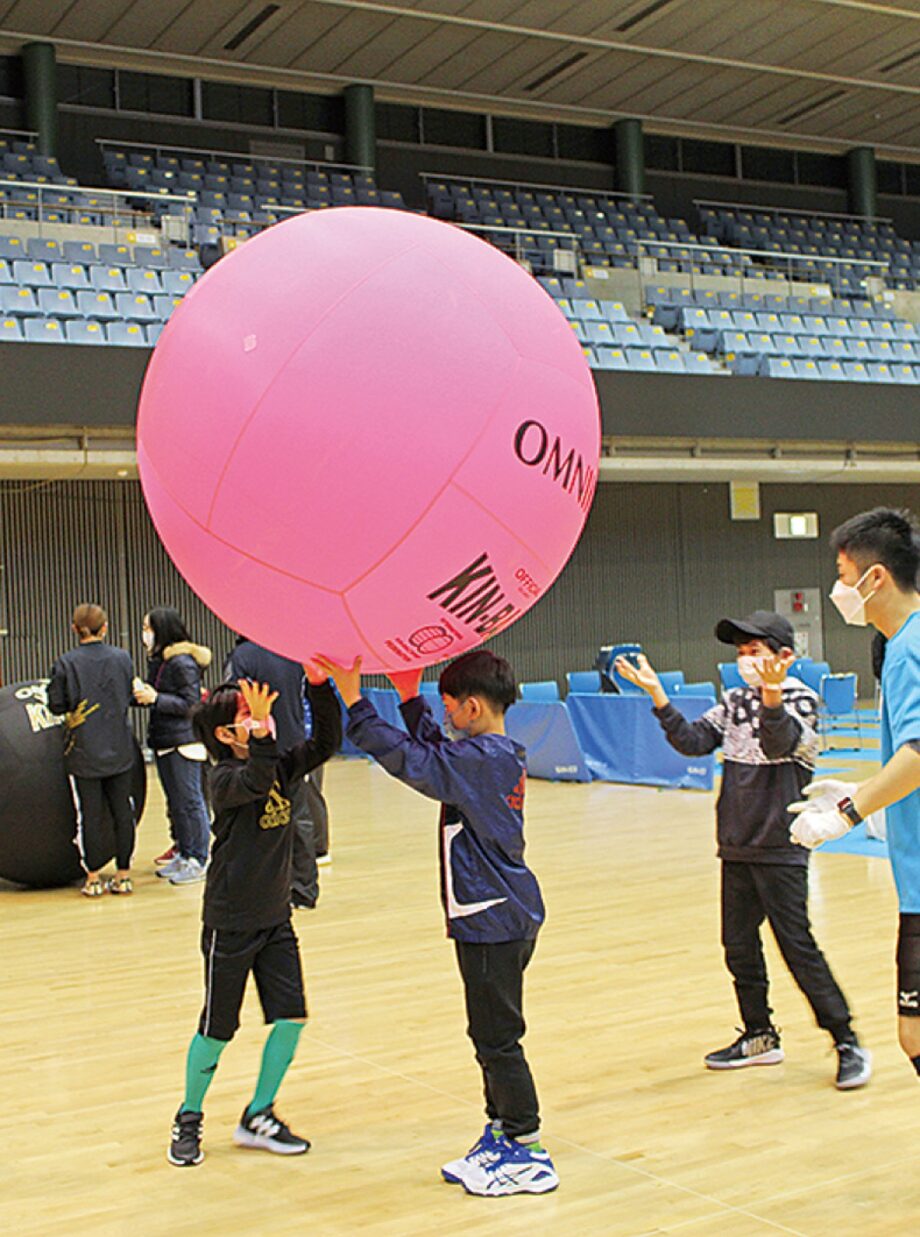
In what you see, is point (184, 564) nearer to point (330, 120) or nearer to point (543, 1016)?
point (543, 1016)

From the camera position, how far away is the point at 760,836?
4.26 meters

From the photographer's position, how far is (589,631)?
1853 cm

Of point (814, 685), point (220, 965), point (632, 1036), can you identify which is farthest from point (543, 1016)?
point (814, 685)

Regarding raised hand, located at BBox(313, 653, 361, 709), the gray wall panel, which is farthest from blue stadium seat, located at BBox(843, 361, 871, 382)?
raised hand, located at BBox(313, 653, 361, 709)

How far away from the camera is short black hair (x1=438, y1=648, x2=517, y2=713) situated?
344 cm

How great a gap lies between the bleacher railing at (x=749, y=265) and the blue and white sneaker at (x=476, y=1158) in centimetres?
1484

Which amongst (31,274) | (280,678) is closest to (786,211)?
(31,274)

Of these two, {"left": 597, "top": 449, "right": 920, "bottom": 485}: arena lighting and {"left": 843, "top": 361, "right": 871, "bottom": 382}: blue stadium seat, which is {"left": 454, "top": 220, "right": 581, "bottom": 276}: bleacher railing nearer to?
{"left": 597, "top": 449, "right": 920, "bottom": 485}: arena lighting

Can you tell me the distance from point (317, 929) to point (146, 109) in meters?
15.2

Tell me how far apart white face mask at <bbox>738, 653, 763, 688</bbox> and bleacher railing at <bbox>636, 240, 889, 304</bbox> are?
44.5 ft

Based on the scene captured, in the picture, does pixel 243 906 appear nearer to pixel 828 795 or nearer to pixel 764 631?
pixel 828 795

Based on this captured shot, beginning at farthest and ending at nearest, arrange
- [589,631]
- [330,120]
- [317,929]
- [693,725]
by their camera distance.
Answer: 1. [330,120]
2. [589,631]
3. [317,929]
4. [693,725]

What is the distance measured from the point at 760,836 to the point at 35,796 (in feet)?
14.6

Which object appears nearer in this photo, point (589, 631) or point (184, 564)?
point (184, 564)
